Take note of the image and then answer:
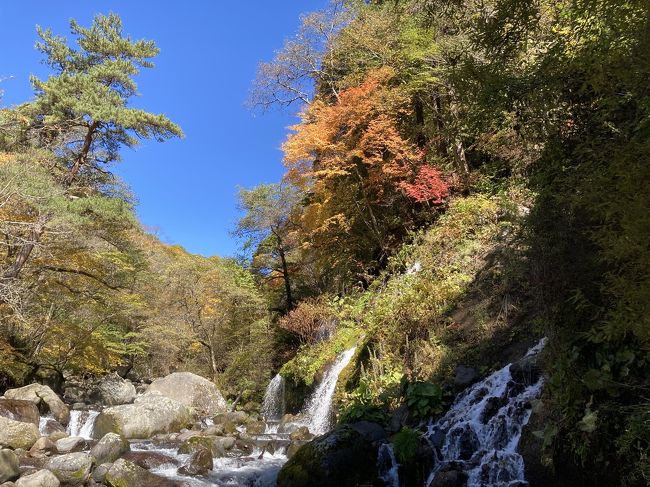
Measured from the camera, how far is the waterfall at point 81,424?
12.7m

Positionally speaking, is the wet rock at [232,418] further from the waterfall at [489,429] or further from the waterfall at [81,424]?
the waterfall at [489,429]

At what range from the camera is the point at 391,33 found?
16922 millimetres

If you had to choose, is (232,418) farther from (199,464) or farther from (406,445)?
(406,445)

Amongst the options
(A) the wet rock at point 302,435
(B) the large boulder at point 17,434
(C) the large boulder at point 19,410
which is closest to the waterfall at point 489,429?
(A) the wet rock at point 302,435

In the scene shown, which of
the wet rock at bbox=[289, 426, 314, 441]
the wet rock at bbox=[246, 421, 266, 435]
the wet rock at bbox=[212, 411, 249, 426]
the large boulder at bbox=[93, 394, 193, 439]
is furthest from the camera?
the wet rock at bbox=[212, 411, 249, 426]

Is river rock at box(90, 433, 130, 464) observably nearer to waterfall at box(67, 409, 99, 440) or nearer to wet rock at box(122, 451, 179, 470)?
wet rock at box(122, 451, 179, 470)

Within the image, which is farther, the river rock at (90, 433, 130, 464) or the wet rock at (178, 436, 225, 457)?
the wet rock at (178, 436, 225, 457)

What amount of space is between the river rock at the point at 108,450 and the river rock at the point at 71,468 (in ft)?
1.71

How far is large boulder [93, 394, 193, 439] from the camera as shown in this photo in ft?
39.9

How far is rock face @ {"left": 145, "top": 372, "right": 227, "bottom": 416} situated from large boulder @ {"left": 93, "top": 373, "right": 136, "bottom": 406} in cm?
234

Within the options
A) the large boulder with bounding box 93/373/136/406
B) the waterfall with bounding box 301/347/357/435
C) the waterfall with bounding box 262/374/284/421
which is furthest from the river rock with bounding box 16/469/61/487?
the large boulder with bounding box 93/373/136/406

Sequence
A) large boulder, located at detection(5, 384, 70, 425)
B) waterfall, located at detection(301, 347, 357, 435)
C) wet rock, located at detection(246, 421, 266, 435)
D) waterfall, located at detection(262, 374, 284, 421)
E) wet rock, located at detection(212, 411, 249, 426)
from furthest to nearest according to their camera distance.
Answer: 1. waterfall, located at detection(262, 374, 284, 421)
2. wet rock, located at detection(212, 411, 249, 426)
3. wet rock, located at detection(246, 421, 266, 435)
4. large boulder, located at detection(5, 384, 70, 425)
5. waterfall, located at detection(301, 347, 357, 435)

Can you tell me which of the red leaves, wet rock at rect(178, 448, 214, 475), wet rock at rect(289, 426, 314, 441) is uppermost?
the red leaves

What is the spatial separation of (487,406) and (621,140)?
4.12 m
